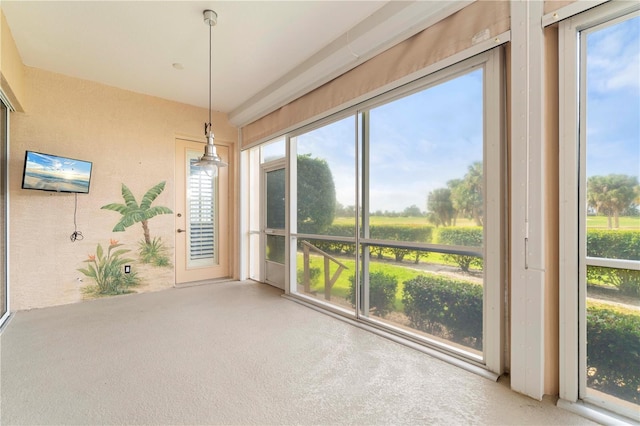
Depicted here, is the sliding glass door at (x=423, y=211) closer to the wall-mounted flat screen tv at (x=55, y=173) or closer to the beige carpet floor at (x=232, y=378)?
the beige carpet floor at (x=232, y=378)

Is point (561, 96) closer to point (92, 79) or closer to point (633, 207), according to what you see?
point (633, 207)

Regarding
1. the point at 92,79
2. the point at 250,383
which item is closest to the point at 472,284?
the point at 250,383

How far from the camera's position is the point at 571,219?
1.71m

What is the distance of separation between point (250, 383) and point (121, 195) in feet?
11.5

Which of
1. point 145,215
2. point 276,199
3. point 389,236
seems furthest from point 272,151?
point 389,236

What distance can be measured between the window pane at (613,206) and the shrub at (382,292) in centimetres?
150

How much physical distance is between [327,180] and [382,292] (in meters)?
1.56

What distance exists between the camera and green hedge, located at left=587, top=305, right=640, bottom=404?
162cm

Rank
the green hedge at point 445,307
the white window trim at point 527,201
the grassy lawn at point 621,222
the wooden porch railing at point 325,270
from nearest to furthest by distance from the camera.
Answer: the grassy lawn at point 621,222
the white window trim at point 527,201
the green hedge at point 445,307
the wooden porch railing at point 325,270

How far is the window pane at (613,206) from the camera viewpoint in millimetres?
1614

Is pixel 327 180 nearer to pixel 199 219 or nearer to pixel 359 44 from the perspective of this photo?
pixel 359 44

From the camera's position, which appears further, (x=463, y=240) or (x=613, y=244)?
(x=463, y=240)

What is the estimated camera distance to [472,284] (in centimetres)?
236

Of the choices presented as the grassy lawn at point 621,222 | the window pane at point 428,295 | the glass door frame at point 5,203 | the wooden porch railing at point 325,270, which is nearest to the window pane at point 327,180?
the wooden porch railing at point 325,270
